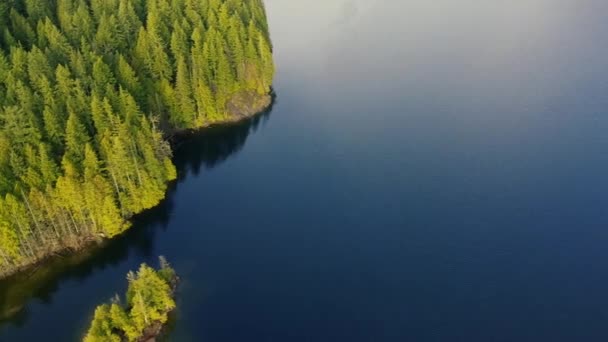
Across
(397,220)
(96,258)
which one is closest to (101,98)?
(96,258)

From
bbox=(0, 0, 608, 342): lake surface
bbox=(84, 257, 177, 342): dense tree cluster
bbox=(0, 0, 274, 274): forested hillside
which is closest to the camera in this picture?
bbox=(84, 257, 177, 342): dense tree cluster

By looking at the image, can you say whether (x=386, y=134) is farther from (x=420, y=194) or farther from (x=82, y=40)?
(x=82, y=40)

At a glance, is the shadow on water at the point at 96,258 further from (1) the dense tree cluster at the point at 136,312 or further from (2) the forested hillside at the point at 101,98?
(1) the dense tree cluster at the point at 136,312

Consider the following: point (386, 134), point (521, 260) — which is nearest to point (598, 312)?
point (521, 260)

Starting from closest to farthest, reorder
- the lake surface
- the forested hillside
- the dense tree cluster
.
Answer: the dense tree cluster → the lake surface → the forested hillside

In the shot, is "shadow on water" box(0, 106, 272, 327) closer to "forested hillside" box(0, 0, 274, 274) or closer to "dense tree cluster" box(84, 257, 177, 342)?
"forested hillside" box(0, 0, 274, 274)

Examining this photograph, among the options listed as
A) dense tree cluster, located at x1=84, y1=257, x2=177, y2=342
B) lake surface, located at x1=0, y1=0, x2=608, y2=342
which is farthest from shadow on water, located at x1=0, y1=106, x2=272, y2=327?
dense tree cluster, located at x1=84, y1=257, x2=177, y2=342

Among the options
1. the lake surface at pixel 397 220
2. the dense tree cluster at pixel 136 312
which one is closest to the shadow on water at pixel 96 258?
the lake surface at pixel 397 220

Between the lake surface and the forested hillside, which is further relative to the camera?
the forested hillside
